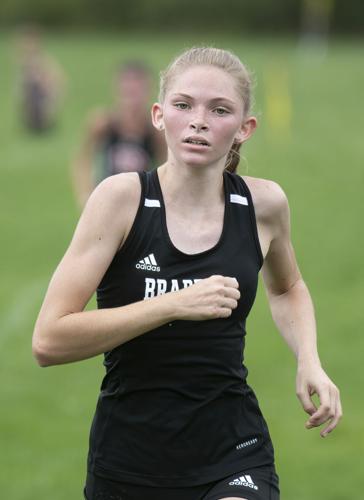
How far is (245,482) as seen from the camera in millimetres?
3947

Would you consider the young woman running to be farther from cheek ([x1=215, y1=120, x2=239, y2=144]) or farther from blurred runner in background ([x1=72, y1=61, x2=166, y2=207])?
blurred runner in background ([x1=72, y1=61, x2=166, y2=207])

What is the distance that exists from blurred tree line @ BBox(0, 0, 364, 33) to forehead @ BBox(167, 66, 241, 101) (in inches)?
Result: 2123

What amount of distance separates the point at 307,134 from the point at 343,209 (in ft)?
33.9

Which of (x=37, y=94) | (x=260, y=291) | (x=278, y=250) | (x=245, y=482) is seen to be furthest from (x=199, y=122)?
(x=37, y=94)

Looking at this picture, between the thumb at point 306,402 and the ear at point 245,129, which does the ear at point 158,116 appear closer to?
the ear at point 245,129

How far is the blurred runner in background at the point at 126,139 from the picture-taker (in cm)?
998

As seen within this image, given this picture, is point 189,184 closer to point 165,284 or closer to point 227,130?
point 227,130

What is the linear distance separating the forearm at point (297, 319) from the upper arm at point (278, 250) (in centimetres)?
4

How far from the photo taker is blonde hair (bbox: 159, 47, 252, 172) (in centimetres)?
394

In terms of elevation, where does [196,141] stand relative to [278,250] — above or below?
above

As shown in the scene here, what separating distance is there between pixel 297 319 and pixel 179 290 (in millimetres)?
722

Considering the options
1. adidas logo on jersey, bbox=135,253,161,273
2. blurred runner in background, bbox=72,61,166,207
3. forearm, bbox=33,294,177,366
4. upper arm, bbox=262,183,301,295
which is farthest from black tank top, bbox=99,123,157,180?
forearm, bbox=33,294,177,366

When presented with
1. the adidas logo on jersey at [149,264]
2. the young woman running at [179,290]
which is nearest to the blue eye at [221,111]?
the young woman running at [179,290]

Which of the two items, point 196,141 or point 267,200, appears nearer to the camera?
point 196,141
